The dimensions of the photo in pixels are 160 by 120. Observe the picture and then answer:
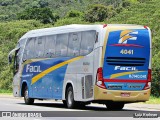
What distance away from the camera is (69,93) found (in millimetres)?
25219

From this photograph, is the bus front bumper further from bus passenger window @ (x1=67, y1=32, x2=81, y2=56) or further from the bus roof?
the bus roof

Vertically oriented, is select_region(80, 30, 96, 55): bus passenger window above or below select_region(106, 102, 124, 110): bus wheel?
above

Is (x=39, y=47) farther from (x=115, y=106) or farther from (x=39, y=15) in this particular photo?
(x=39, y=15)

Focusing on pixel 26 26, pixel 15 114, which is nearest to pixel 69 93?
pixel 15 114

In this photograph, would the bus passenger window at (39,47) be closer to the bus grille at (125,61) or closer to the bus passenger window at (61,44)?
the bus passenger window at (61,44)

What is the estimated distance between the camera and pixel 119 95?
76.2 ft

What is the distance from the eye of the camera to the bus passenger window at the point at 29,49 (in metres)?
29.4

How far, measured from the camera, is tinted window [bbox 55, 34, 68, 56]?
1014 inches

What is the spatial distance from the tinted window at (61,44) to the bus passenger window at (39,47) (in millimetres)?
1768

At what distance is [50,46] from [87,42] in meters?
3.85

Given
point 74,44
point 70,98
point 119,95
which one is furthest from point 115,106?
point 74,44

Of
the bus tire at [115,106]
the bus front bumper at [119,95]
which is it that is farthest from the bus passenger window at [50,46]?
the bus front bumper at [119,95]

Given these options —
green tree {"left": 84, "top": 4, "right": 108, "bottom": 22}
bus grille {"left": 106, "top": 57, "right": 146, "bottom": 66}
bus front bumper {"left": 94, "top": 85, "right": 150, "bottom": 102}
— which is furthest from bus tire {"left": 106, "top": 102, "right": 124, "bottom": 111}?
green tree {"left": 84, "top": 4, "right": 108, "bottom": 22}

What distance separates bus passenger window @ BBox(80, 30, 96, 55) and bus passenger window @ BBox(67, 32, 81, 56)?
385mm
